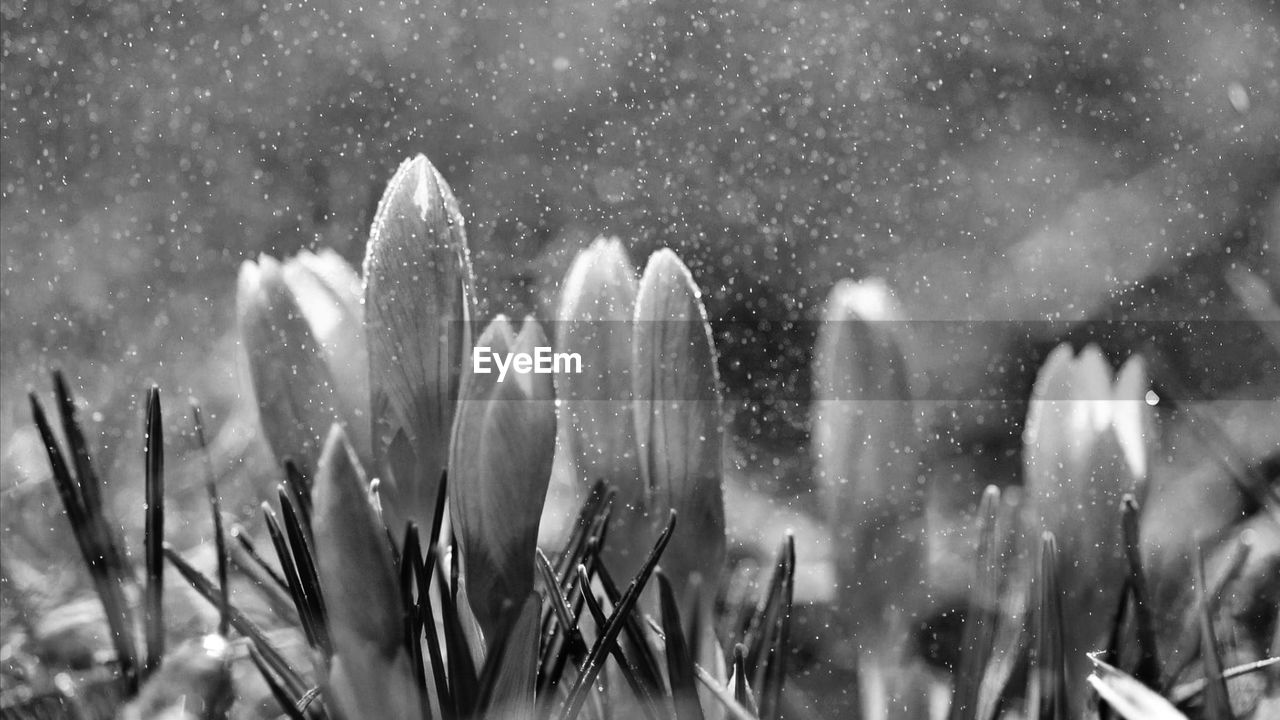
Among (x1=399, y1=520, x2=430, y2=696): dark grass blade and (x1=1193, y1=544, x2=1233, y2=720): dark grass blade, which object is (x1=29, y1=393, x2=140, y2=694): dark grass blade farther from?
(x1=1193, y1=544, x2=1233, y2=720): dark grass blade

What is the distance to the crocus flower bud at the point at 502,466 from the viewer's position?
18 cm

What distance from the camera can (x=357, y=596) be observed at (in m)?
0.18

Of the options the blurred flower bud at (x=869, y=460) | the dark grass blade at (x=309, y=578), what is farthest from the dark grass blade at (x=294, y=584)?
the blurred flower bud at (x=869, y=460)

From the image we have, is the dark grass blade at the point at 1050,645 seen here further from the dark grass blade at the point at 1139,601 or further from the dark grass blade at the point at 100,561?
the dark grass blade at the point at 100,561

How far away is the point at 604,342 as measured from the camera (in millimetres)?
223

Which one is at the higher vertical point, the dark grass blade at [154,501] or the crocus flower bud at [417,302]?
the crocus flower bud at [417,302]

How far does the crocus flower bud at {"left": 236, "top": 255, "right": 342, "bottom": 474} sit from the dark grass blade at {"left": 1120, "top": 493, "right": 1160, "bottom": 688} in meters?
0.16

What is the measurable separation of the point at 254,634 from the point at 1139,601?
177mm

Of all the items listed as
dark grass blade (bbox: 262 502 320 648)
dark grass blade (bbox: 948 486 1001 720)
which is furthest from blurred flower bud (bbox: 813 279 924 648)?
dark grass blade (bbox: 262 502 320 648)

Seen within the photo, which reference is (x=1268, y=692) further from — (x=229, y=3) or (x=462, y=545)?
(x=229, y=3)

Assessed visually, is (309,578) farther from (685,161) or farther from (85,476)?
(685,161)

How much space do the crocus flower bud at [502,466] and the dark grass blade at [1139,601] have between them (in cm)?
11

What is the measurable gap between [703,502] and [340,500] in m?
0.09

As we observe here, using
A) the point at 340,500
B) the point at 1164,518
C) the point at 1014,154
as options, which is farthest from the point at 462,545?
the point at 1014,154
